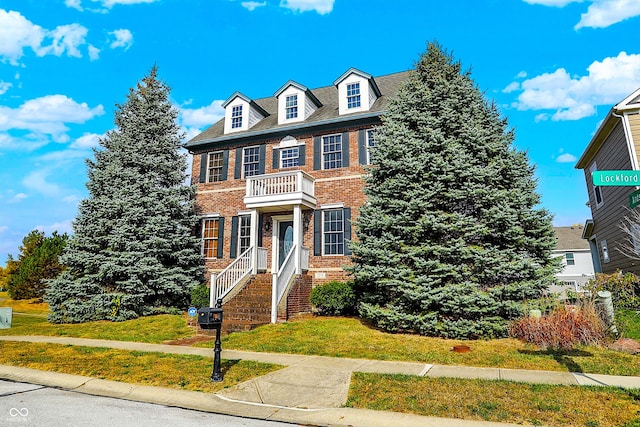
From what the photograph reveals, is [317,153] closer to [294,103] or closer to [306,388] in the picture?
[294,103]

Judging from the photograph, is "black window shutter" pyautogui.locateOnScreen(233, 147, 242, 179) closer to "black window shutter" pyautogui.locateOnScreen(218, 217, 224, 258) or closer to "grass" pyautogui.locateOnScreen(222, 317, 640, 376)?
"black window shutter" pyautogui.locateOnScreen(218, 217, 224, 258)

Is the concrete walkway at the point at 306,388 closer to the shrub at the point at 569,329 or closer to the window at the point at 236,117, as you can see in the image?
the shrub at the point at 569,329

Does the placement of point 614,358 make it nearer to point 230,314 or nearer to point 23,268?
point 230,314

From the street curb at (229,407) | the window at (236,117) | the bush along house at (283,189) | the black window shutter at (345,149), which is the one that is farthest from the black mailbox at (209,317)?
the window at (236,117)

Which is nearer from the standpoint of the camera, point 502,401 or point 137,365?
point 502,401

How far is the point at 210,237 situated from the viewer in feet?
58.6

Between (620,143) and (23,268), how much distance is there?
3068 centimetres

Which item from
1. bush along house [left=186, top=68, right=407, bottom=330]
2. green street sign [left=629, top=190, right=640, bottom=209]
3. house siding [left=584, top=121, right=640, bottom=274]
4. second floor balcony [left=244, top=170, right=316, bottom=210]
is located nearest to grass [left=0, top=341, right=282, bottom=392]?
bush along house [left=186, top=68, right=407, bottom=330]

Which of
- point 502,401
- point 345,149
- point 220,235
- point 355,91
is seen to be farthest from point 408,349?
point 355,91

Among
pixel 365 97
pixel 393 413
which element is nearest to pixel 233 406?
pixel 393 413

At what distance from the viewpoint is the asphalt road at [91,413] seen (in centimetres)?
441

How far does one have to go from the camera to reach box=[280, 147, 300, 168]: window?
17234 mm

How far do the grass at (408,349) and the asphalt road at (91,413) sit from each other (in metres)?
3.73

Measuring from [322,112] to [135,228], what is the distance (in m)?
9.64
